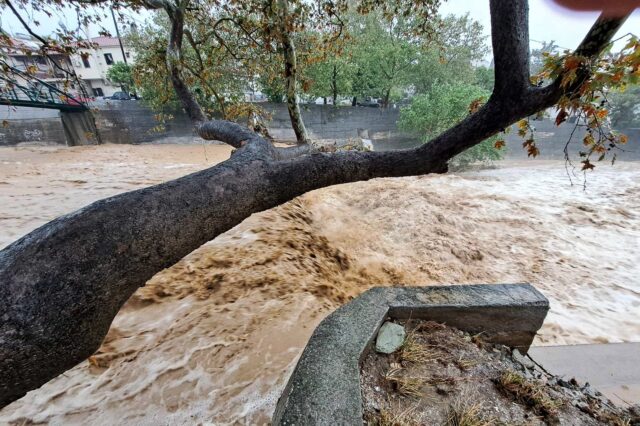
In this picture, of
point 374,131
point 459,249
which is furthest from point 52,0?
point 374,131

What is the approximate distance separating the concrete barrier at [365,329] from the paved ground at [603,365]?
711 mm

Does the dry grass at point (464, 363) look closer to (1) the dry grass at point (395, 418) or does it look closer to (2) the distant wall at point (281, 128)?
(1) the dry grass at point (395, 418)

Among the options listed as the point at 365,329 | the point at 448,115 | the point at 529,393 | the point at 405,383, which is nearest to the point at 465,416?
the point at 405,383

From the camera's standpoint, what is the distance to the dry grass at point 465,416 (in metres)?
1.68

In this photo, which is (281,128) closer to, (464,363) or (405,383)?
(464,363)

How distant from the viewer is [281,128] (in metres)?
18.0

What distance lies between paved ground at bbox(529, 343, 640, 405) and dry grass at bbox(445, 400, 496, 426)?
5.00 ft

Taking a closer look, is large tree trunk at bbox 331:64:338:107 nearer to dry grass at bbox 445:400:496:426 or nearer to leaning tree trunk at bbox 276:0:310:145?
leaning tree trunk at bbox 276:0:310:145

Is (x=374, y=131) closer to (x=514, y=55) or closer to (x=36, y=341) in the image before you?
(x=514, y=55)

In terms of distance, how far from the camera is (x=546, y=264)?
618cm

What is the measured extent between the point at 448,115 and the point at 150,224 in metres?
15.2

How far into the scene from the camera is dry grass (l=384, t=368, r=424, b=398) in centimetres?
184

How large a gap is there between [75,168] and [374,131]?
1609cm

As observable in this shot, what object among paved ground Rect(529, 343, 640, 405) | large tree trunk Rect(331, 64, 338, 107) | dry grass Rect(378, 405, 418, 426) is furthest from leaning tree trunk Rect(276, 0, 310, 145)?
large tree trunk Rect(331, 64, 338, 107)
